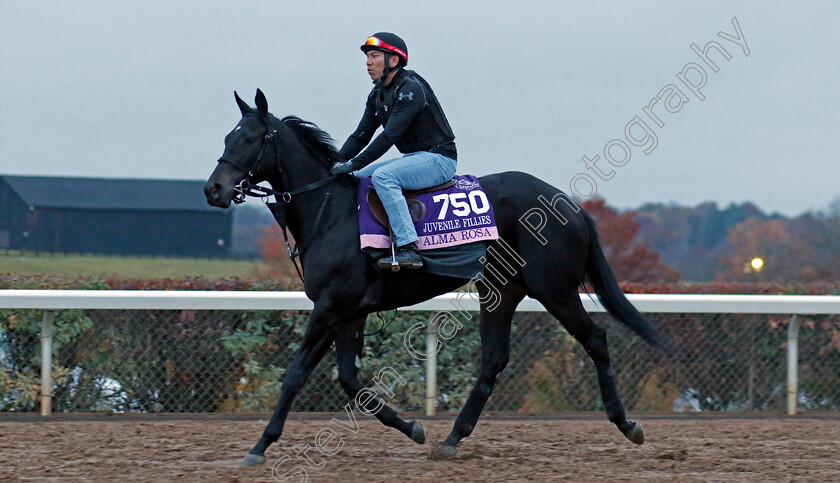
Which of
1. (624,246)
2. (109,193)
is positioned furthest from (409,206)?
(109,193)

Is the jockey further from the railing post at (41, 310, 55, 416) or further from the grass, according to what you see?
the grass

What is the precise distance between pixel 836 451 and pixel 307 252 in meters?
3.17

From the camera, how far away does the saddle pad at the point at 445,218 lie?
171 inches

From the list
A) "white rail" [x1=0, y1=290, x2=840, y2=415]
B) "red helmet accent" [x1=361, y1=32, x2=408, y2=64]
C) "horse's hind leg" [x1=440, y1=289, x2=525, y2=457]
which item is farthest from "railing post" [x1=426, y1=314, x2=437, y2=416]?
"red helmet accent" [x1=361, y1=32, x2=408, y2=64]

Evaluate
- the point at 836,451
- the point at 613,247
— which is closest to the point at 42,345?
the point at 836,451

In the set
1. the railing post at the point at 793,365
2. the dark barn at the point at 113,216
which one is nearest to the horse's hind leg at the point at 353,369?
the railing post at the point at 793,365

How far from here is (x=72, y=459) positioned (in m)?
4.23

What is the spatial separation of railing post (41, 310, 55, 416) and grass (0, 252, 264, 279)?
3.25 feet

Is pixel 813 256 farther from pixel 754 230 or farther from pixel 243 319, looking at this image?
pixel 243 319

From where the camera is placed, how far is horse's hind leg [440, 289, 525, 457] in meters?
4.66

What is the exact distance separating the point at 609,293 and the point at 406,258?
4.45 ft

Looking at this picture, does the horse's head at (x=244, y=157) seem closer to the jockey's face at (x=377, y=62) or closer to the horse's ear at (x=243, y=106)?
the horse's ear at (x=243, y=106)

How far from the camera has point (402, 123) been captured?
4.34m

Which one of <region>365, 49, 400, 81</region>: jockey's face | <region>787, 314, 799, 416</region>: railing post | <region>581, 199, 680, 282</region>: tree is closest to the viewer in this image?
<region>365, 49, 400, 81</region>: jockey's face
